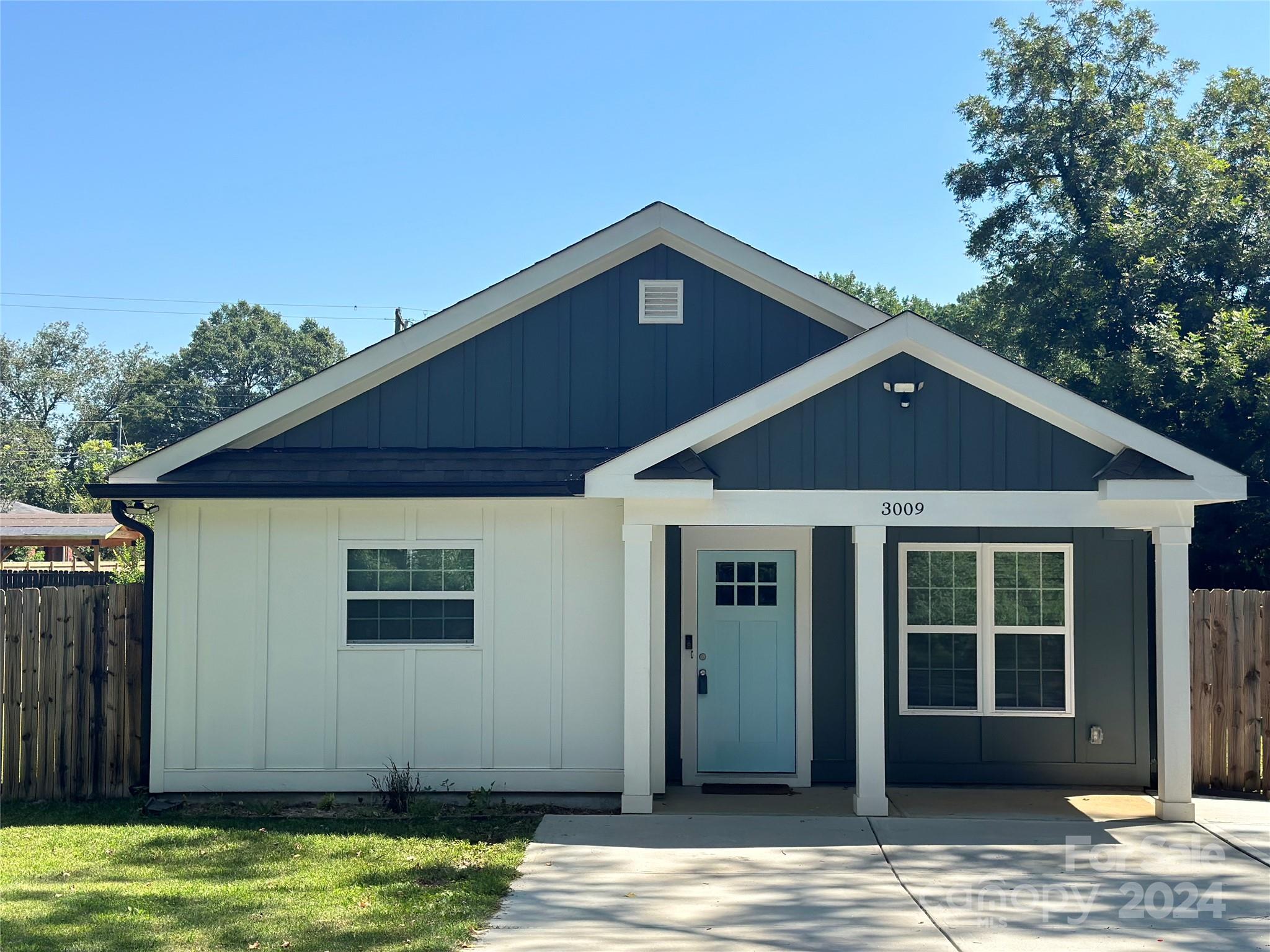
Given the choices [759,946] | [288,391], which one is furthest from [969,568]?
[288,391]

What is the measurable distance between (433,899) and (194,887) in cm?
159

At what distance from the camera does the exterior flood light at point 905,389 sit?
859cm

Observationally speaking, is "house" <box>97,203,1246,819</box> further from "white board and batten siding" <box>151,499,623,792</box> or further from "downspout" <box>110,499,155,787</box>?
"downspout" <box>110,499,155,787</box>

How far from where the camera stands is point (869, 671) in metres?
8.74

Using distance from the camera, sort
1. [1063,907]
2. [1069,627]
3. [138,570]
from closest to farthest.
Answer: [1063,907]
[1069,627]
[138,570]

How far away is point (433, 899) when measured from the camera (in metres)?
6.59

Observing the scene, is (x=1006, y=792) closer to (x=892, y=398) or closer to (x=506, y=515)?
(x=892, y=398)

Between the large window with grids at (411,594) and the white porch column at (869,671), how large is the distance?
10.8ft

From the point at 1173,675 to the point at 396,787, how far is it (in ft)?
20.8

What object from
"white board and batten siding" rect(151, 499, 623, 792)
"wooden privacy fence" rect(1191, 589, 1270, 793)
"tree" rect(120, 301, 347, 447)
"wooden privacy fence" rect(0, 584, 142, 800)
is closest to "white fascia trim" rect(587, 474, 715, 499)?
"white board and batten siding" rect(151, 499, 623, 792)

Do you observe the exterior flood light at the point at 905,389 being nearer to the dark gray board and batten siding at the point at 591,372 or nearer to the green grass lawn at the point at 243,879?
the dark gray board and batten siding at the point at 591,372

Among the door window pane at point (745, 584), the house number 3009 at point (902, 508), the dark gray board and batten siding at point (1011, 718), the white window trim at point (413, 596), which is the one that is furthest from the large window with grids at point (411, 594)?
the house number 3009 at point (902, 508)

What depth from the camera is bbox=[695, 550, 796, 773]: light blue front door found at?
405 inches

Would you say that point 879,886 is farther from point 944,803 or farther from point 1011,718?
point 1011,718
